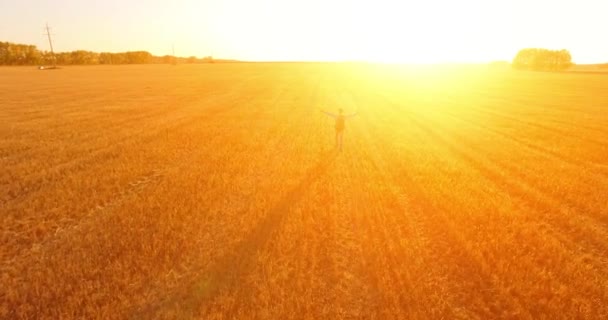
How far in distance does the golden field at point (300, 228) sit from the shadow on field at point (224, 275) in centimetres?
3

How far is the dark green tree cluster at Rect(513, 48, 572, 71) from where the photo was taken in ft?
403

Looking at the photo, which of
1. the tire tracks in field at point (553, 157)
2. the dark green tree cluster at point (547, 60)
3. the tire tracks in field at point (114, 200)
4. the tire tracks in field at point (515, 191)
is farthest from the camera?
the dark green tree cluster at point (547, 60)

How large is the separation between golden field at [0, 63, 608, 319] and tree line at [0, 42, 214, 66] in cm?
14076

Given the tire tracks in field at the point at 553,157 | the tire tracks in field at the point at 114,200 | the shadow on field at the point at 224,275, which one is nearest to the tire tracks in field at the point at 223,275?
the shadow on field at the point at 224,275

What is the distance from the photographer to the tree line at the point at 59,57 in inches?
4560

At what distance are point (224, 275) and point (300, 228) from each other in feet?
6.88

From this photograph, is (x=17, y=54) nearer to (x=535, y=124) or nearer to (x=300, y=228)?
(x=300, y=228)

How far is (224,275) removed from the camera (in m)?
5.54

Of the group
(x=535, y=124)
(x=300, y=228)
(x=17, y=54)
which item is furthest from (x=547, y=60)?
(x=17, y=54)

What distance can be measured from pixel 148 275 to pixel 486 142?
15.1 m

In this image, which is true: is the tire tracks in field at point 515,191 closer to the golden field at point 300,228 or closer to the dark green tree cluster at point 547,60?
the golden field at point 300,228

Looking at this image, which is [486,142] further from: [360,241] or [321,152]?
[360,241]

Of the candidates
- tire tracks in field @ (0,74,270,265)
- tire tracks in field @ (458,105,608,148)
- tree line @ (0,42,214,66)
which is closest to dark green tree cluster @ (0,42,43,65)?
tree line @ (0,42,214,66)

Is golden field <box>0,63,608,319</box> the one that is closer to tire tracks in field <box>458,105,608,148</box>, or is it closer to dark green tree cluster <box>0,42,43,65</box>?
tire tracks in field <box>458,105,608,148</box>
